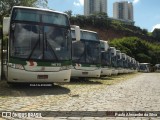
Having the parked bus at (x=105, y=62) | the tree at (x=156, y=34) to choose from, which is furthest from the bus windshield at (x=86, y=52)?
the tree at (x=156, y=34)

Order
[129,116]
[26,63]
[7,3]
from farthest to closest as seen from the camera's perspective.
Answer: [7,3] < [26,63] < [129,116]

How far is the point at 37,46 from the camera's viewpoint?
1395 centimetres

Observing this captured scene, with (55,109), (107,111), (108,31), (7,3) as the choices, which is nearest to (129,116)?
(107,111)

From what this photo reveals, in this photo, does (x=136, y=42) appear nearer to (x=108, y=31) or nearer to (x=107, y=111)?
(x=108, y=31)

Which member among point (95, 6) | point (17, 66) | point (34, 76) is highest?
point (95, 6)

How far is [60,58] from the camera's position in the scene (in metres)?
14.4

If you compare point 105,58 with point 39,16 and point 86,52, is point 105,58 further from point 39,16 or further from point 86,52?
point 39,16

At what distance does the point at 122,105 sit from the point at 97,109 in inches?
43.0

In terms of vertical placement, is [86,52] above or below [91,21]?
below

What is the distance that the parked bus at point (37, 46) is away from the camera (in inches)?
531

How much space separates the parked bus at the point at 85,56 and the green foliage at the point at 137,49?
82240mm

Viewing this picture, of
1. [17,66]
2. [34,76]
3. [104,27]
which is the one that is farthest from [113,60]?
[104,27]

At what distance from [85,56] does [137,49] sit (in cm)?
9440

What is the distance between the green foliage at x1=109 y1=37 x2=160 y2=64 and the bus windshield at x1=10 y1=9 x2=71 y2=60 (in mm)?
89987
